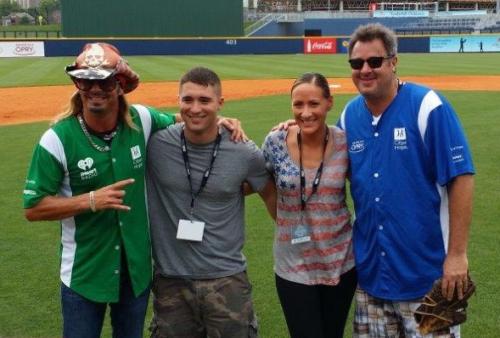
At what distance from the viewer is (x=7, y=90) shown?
2222cm

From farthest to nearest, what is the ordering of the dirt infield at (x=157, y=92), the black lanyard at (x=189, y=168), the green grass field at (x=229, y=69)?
the green grass field at (x=229, y=69)
the dirt infield at (x=157, y=92)
the black lanyard at (x=189, y=168)

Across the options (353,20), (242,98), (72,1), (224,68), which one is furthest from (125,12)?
(242,98)

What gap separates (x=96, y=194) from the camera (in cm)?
306

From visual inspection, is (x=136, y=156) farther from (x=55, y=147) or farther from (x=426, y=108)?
(x=426, y=108)

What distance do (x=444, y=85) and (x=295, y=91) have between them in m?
20.3

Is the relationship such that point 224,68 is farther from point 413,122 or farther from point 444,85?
point 413,122

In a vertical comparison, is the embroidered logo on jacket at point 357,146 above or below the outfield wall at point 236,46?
below

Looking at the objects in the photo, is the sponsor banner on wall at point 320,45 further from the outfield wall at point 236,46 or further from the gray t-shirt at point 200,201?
the gray t-shirt at point 200,201

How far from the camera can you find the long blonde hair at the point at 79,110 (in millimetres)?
3202

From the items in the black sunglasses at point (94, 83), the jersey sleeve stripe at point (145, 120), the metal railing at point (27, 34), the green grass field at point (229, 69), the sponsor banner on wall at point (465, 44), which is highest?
the metal railing at point (27, 34)

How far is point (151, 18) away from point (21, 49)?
1216 centimetres

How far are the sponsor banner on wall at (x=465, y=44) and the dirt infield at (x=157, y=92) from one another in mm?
21040

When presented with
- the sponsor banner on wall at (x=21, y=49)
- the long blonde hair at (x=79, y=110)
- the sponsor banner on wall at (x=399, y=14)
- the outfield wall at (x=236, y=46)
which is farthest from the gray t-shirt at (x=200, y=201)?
the sponsor banner on wall at (x=399, y=14)

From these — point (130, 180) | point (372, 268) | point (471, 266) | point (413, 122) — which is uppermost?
point (413, 122)
